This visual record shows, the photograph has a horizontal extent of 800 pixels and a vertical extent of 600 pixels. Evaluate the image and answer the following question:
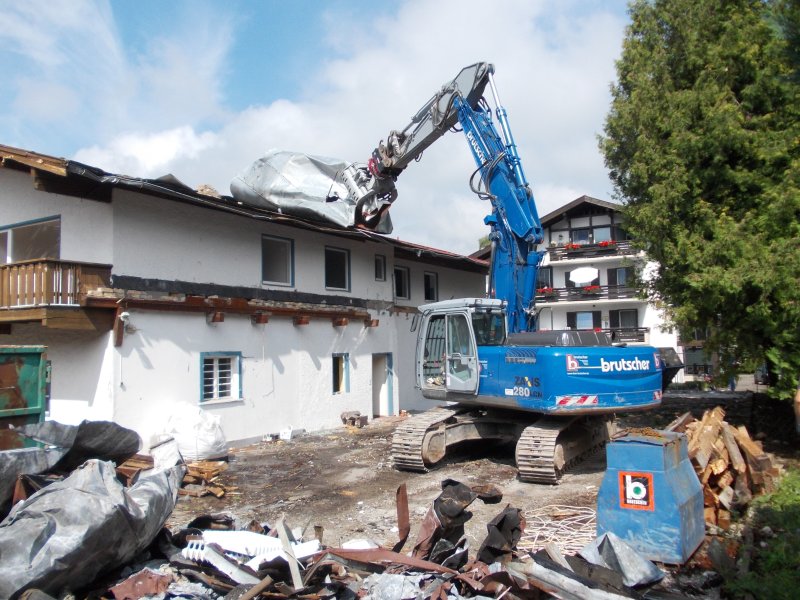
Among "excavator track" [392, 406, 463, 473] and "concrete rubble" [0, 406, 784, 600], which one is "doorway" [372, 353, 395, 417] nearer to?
"excavator track" [392, 406, 463, 473]

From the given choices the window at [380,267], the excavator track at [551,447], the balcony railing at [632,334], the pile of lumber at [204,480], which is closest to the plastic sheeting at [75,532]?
the pile of lumber at [204,480]

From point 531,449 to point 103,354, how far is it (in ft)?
26.3

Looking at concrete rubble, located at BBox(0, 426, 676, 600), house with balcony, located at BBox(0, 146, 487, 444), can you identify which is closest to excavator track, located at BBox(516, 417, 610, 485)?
concrete rubble, located at BBox(0, 426, 676, 600)

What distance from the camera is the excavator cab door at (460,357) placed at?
10.9 meters

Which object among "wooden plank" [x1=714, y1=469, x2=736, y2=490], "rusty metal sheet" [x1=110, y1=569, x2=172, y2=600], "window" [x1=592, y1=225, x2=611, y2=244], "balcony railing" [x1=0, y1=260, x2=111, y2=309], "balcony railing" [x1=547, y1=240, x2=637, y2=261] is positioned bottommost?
"rusty metal sheet" [x1=110, y1=569, x2=172, y2=600]

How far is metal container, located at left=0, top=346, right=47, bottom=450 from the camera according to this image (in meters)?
7.10

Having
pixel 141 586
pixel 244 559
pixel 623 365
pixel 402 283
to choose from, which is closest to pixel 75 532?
pixel 141 586

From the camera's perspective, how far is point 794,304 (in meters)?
10.4

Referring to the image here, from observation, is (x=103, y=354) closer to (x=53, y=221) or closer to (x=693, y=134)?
(x=53, y=221)

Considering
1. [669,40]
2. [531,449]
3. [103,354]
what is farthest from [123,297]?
[669,40]

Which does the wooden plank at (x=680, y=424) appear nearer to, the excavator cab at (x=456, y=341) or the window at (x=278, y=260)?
the excavator cab at (x=456, y=341)

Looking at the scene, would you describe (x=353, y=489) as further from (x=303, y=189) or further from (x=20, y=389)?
(x=303, y=189)

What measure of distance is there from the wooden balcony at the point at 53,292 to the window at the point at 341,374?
22.2 feet

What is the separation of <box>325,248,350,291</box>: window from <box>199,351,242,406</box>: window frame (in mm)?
3958
